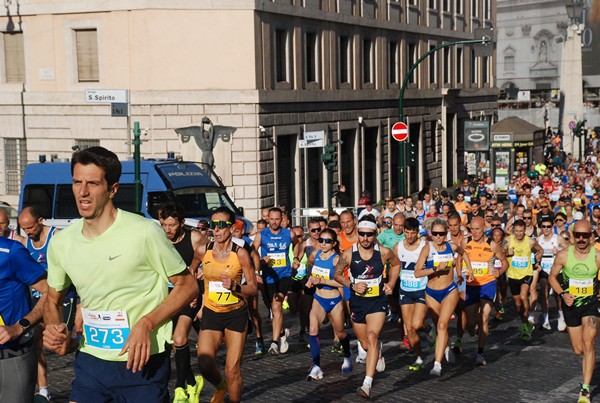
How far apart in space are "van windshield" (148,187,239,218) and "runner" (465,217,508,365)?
801 cm

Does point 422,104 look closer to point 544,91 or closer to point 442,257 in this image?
point 442,257

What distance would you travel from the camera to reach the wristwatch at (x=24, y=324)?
594cm

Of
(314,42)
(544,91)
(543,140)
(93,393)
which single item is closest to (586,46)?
(544,91)

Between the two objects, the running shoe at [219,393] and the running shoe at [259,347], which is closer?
the running shoe at [219,393]

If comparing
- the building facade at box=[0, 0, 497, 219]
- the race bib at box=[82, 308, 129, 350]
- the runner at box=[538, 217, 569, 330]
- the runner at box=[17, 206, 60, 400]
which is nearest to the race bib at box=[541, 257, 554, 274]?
the runner at box=[538, 217, 569, 330]

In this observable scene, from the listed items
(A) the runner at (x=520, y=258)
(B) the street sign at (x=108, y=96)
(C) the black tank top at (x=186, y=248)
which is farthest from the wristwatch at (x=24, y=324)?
(B) the street sign at (x=108, y=96)

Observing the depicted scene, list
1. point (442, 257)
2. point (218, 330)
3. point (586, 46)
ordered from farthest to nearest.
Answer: point (586, 46) < point (442, 257) < point (218, 330)

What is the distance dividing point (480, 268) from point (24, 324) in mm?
8292

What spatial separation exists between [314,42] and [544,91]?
250ft

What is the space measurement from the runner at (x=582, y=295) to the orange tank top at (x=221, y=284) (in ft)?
10.7

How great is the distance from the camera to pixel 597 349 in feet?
44.0

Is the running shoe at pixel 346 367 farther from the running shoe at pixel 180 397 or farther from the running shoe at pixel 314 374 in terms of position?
the running shoe at pixel 180 397

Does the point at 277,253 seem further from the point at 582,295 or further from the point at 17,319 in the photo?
the point at 17,319

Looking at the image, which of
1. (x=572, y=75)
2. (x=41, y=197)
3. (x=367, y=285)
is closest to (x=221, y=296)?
(x=367, y=285)
